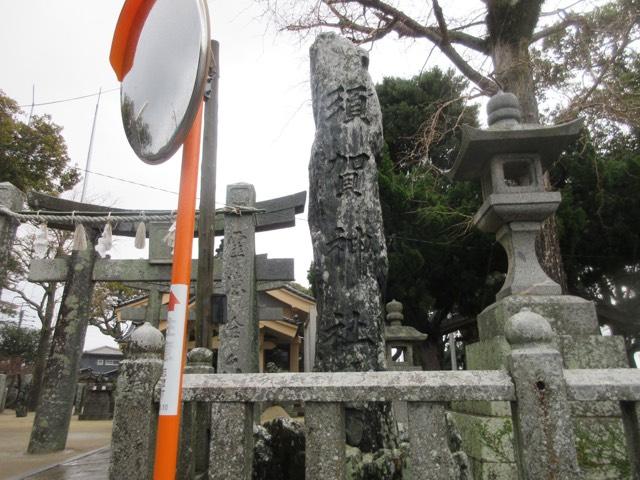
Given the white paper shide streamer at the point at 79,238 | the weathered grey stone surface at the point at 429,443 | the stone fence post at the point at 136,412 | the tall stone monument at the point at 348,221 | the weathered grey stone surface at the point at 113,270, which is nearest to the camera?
the weathered grey stone surface at the point at 429,443

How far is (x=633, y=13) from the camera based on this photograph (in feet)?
24.5

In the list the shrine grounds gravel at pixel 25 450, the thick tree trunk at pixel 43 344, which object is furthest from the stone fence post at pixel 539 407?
the thick tree trunk at pixel 43 344

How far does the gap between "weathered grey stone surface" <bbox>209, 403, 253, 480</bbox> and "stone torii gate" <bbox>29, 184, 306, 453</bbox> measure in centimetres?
401

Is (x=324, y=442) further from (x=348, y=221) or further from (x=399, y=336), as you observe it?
(x=399, y=336)

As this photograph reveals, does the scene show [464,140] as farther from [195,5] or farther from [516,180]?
[195,5]

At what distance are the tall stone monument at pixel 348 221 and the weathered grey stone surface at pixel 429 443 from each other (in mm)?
1404

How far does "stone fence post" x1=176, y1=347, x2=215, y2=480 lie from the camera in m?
3.04

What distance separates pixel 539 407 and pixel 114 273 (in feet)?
23.9

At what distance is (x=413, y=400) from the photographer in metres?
1.92

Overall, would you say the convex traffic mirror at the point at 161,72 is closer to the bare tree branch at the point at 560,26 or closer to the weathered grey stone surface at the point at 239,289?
the weathered grey stone surface at the point at 239,289

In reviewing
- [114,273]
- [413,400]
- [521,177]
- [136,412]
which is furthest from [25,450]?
[521,177]

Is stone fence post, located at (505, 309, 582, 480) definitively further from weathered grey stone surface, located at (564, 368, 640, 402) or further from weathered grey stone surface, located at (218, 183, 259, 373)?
weathered grey stone surface, located at (218, 183, 259, 373)

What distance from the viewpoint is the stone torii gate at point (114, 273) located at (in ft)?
20.8

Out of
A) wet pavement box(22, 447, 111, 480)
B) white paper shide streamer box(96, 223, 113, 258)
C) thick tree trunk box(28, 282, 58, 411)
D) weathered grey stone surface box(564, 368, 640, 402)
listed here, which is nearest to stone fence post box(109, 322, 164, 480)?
weathered grey stone surface box(564, 368, 640, 402)
